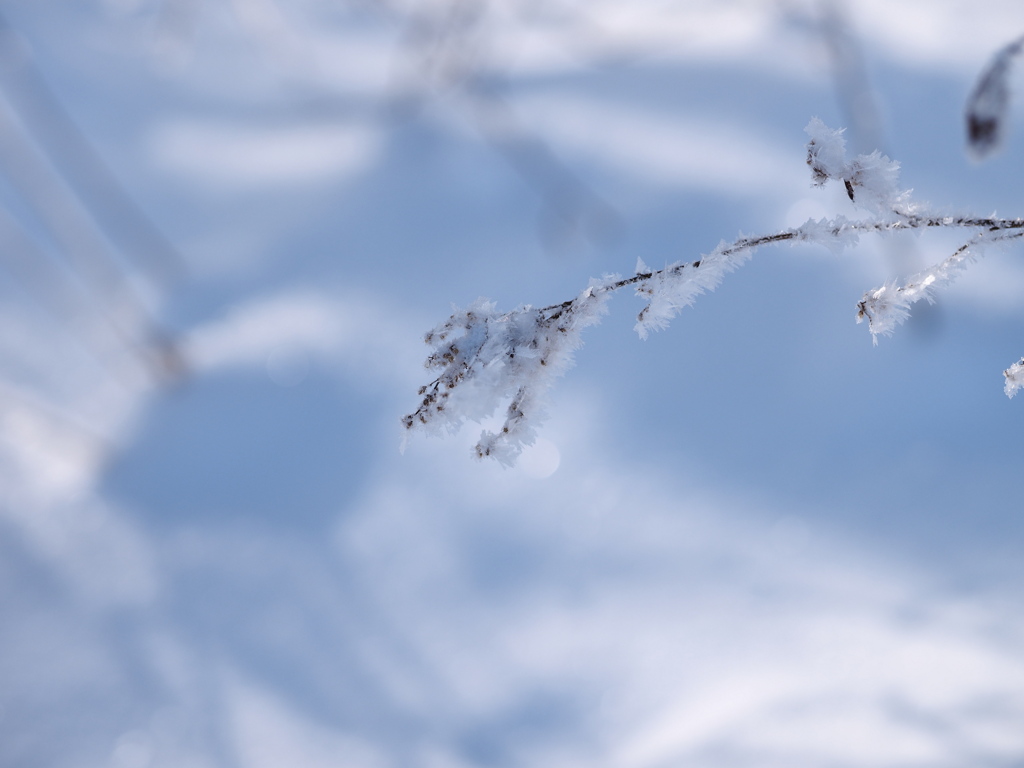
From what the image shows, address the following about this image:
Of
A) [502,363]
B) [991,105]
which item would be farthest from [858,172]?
[502,363]

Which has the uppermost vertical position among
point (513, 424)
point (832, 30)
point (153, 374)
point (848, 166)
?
point (153, 374)

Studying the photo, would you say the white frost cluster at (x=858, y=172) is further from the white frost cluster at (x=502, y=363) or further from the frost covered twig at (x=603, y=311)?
the white frost cluster at (x=502, y=363)

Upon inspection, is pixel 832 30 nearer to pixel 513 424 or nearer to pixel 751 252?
pixel 751 252

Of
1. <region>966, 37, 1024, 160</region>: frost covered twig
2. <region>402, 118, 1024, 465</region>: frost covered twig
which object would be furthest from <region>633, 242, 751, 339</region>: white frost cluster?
<region>966, 37, 1024, 160</region>: frost covered twig

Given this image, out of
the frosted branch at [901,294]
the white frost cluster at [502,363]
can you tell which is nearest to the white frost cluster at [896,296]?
the frosted branch at [901,294]

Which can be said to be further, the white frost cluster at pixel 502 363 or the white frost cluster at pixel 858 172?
the white frost cluster at pixel 502 363

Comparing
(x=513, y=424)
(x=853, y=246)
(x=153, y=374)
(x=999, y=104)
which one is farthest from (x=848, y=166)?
(x=153, y=374)

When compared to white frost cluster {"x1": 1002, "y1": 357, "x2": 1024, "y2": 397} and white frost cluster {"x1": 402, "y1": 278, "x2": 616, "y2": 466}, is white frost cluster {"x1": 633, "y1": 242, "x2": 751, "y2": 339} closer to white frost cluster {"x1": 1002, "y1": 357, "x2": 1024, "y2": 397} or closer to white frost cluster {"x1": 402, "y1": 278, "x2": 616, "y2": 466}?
white frost cluster {"x1": 402, "y1": 278, "x2": 616, "y2": 466}

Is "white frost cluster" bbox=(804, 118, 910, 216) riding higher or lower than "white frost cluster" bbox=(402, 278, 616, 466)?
higher
